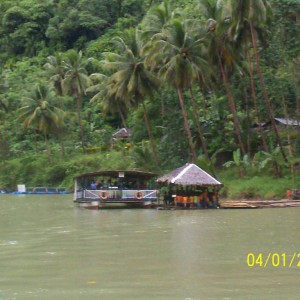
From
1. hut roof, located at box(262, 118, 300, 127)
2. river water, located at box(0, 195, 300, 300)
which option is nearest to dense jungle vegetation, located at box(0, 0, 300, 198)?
hut roof, located at box(262, 118, 300, 127)

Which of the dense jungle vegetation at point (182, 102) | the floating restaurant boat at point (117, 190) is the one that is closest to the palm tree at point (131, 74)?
the dense jungle vegetation at point (182, 102)

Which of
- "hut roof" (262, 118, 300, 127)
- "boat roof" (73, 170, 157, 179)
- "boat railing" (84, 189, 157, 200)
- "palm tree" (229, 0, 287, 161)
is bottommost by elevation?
"boat railing" (84, 189, 157, 200)

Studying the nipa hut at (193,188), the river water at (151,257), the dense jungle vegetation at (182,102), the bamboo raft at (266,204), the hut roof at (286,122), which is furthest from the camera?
the hut roof at (286,122)

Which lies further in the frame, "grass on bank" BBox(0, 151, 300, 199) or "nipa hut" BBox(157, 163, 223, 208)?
"grass on bank" BBox(0, 151, 300, 199)

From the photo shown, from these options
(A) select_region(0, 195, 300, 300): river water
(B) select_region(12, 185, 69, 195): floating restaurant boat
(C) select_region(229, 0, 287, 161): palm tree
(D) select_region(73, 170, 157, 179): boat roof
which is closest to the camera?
(A) select_region(0, 195, 300, 300): river water

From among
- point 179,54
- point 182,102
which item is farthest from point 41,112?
point 179,54

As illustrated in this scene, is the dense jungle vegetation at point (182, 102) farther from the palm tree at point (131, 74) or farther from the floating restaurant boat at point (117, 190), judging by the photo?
the floating restaurant boat at point (117, 190)

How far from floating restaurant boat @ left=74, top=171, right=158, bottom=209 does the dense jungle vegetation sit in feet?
13.0

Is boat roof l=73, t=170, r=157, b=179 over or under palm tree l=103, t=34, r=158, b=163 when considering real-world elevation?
under

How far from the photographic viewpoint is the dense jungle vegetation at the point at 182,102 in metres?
36.2

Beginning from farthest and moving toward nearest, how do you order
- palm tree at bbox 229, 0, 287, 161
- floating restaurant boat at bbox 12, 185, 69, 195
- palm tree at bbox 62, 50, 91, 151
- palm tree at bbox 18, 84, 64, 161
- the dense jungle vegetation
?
palm tree at bbox 62, 50, 91, 151 < palm tree at bbox 18, 84, 64, 161 < floating restaurant boat at bbox 12, 185, 69, 195 < the dense jungle vegetation < palm tree at bbox 229, 0, 287, 161

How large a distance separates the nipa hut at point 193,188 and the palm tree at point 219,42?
280 inches

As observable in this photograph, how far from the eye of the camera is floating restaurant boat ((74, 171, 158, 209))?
3291cm

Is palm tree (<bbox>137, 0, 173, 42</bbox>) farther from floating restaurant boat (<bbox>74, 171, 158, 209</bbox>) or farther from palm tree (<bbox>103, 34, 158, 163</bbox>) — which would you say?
floating restaurant boat (<bbox>74, 171, 158, 209</bbox>)
